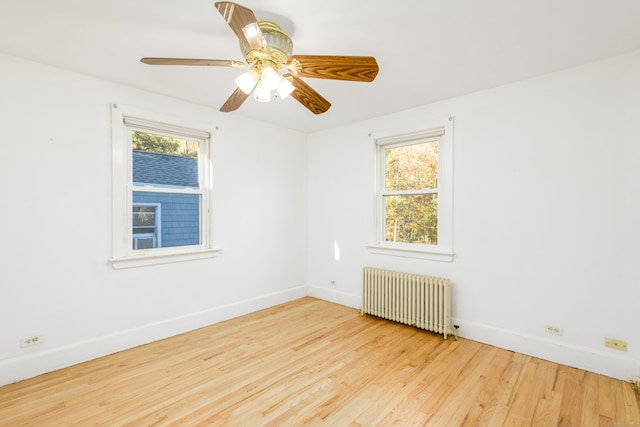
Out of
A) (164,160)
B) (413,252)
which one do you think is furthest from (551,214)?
(164,160)

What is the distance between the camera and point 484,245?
2.95 meters

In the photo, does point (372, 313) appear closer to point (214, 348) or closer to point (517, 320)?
point (517, 320)

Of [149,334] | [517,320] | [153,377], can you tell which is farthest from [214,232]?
[517,320]

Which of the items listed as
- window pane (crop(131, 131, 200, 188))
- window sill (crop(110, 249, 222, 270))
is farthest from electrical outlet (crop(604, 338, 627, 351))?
window pane (crop(131, 131, 200, 188))

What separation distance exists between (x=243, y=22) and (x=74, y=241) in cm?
237

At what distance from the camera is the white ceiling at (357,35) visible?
1.72 m

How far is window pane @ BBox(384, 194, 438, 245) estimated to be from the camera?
11.1 feet

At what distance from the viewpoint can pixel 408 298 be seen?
3.30 m

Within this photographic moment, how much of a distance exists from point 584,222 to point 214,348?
3.40 m

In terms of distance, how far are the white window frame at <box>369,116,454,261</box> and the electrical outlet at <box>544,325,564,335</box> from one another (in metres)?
0.96

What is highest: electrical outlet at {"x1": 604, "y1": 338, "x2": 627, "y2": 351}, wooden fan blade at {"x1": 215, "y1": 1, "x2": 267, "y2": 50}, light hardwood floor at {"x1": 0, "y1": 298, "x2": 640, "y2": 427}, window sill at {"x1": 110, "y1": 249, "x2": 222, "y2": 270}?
wooden fan blade at {"x1": 215, "y1": 1, "x2": 267, "y2": 50}

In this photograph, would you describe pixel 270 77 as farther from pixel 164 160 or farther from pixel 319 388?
pixel 319 388

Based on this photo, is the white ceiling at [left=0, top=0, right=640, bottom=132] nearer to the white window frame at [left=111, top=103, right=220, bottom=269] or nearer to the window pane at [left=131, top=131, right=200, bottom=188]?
the white window frame at [left=111, top=103, right=220, bottom=269]

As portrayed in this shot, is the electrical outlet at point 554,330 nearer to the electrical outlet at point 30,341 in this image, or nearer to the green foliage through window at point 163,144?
the green foliage through window at point 163,144
